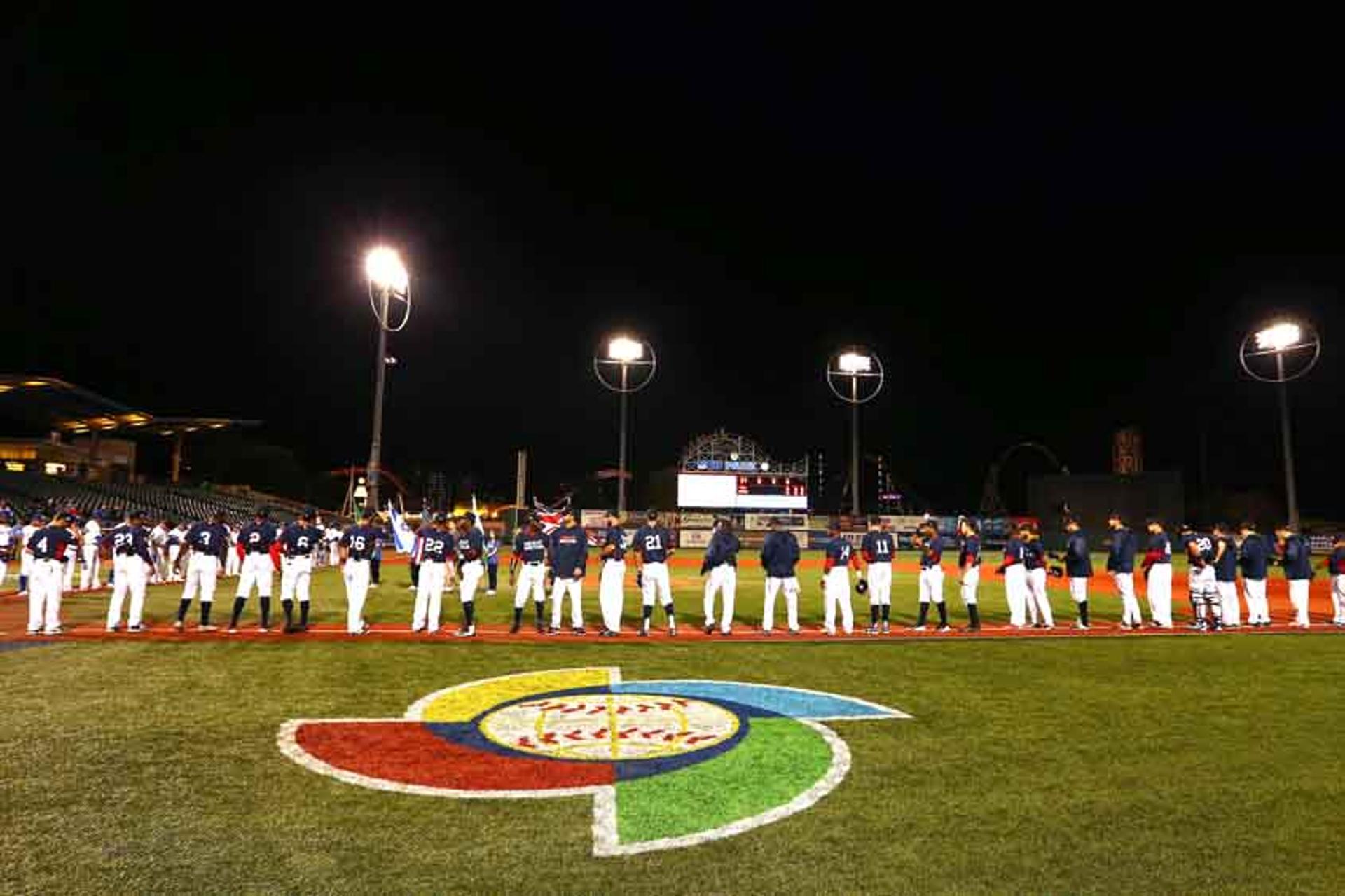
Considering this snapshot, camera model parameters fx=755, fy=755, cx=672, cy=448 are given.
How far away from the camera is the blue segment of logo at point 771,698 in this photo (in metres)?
8.05

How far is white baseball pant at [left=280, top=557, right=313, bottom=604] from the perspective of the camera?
538 inches

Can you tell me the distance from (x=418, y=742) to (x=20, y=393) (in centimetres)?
4978

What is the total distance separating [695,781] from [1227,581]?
15.6 metres

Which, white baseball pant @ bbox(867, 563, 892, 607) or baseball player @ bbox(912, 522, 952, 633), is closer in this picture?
white baseball pant @ bbox(867, 563, 892, 607)

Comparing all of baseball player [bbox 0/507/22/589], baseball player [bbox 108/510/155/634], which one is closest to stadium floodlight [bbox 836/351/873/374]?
baseball player [bbox 108/510/155/634]

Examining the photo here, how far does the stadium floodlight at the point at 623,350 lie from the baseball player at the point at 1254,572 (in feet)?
110

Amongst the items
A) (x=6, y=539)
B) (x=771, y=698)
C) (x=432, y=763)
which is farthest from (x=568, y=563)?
(x=6, y=539)

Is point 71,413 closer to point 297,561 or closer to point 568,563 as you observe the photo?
point 297,561

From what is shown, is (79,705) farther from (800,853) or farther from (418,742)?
(800,853)

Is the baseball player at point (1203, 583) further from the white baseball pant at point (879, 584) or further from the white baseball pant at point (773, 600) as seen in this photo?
the white baseball pant at point (773, 600)

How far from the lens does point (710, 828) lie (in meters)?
4.88

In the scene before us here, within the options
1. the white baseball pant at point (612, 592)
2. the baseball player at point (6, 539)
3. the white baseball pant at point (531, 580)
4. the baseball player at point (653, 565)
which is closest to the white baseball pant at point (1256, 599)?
the baseball player at point (653, 565)

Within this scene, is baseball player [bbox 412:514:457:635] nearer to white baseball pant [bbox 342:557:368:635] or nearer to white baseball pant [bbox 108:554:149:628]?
white baseball pant [bbox 342:557:368:635]

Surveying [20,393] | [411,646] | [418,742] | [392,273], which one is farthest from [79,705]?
[20,393]
